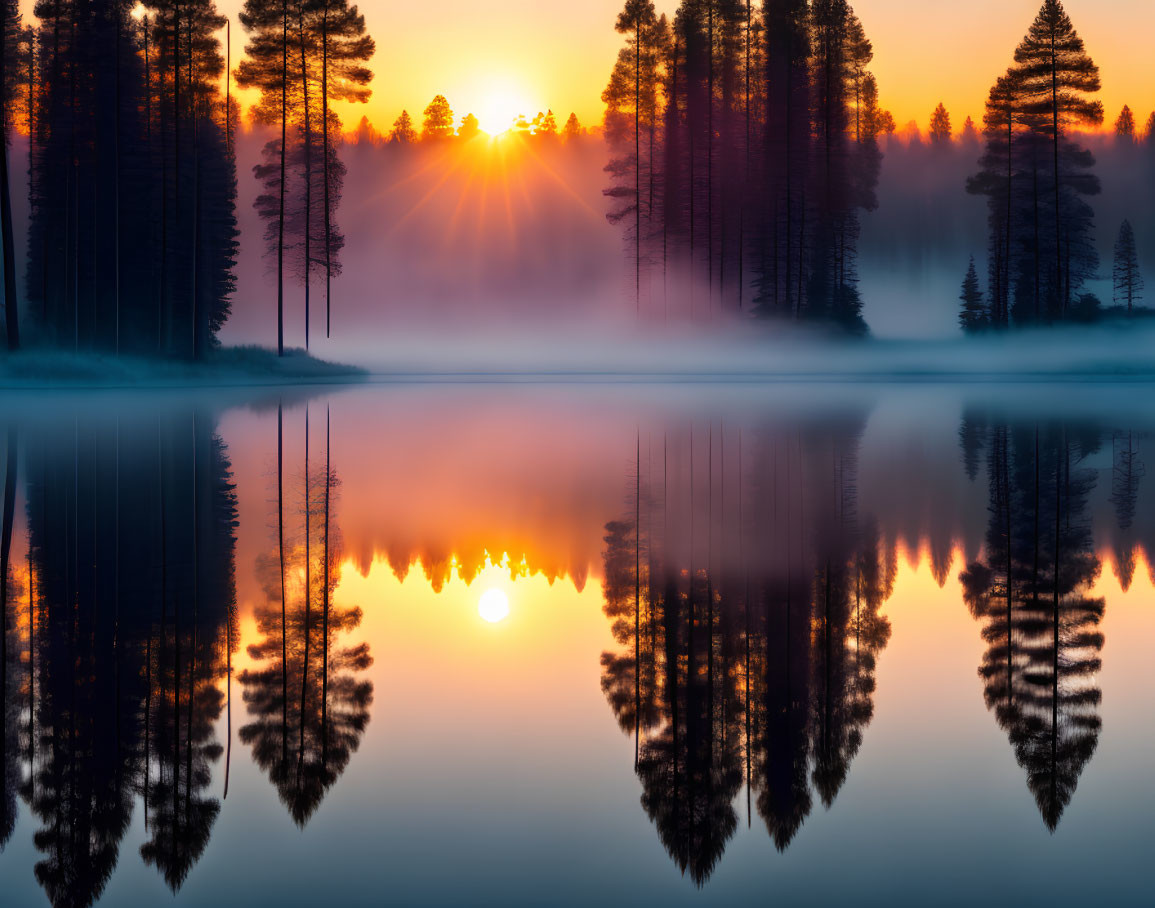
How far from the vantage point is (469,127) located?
106 meters

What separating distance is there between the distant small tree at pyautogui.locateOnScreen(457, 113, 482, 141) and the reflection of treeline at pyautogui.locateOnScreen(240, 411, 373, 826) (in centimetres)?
9800

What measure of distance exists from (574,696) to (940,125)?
11292cm

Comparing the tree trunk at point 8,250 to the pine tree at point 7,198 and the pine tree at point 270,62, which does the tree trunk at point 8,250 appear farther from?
the pine tree at point 270,62

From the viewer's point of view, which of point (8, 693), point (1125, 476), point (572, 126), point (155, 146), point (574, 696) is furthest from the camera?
point (572, 126)

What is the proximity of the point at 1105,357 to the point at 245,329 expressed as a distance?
57.2 m

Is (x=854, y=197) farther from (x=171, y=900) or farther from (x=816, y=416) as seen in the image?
(x=171, y=900)

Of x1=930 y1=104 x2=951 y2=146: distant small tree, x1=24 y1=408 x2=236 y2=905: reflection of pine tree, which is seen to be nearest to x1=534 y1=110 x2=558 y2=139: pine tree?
x1=930 y1=104 x2=951 y2=146: distant small tree

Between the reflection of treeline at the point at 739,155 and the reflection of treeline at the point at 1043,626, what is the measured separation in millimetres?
38425

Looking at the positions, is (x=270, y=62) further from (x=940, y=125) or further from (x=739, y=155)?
(x=940, y=125)

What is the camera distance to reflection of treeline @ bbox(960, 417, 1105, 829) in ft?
15.6

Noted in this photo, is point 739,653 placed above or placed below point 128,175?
below

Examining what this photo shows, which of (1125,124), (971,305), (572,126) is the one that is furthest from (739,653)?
(1125,124)

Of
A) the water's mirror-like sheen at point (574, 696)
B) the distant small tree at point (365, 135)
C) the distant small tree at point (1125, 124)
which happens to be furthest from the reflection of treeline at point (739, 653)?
the distant small tree at point (1125, 124)

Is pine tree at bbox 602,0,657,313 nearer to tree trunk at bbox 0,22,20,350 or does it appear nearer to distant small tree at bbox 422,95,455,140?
tree trunk at bbox 0,22,20,350
